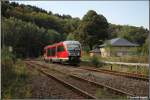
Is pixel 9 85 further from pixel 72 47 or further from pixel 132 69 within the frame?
pixel 72 47

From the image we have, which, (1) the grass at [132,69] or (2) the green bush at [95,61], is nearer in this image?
(1) the grass at [132,69]

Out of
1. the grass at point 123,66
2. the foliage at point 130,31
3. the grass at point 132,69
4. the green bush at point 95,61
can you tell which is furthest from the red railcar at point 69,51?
the foliage at point 130,31

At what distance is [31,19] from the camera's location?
13.6 m

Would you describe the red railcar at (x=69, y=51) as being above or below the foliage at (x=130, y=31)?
below

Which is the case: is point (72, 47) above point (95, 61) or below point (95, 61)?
above

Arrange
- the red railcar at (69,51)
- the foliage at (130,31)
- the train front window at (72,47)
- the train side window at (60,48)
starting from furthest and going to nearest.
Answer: the train side window at (60,48) → the train front window at (72,47) → the red railcar at (69,51) → the foliage at (130,31)

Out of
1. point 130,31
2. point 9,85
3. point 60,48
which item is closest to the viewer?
point 9,85

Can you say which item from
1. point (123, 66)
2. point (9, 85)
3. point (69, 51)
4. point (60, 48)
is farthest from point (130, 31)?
point (60, 48)

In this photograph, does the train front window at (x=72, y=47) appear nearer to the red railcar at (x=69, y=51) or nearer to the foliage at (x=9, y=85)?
the red railcar at (x=69, y=51)

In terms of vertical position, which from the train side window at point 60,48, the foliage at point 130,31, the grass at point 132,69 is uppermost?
the foliage at point 130,31

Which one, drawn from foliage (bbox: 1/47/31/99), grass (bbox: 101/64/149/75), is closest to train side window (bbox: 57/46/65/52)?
grass (bbox: 101/64/149/75)

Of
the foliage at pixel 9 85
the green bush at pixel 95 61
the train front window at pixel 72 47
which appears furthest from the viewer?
the train front window at pixel 72 47

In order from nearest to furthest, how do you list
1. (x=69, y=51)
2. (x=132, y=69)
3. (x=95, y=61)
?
(x=132, y=69)
(x=95, y=61)
(x=69, y=51)

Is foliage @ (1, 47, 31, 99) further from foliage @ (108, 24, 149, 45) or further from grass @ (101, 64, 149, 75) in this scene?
grass @ (101, 64, 149, 75)
